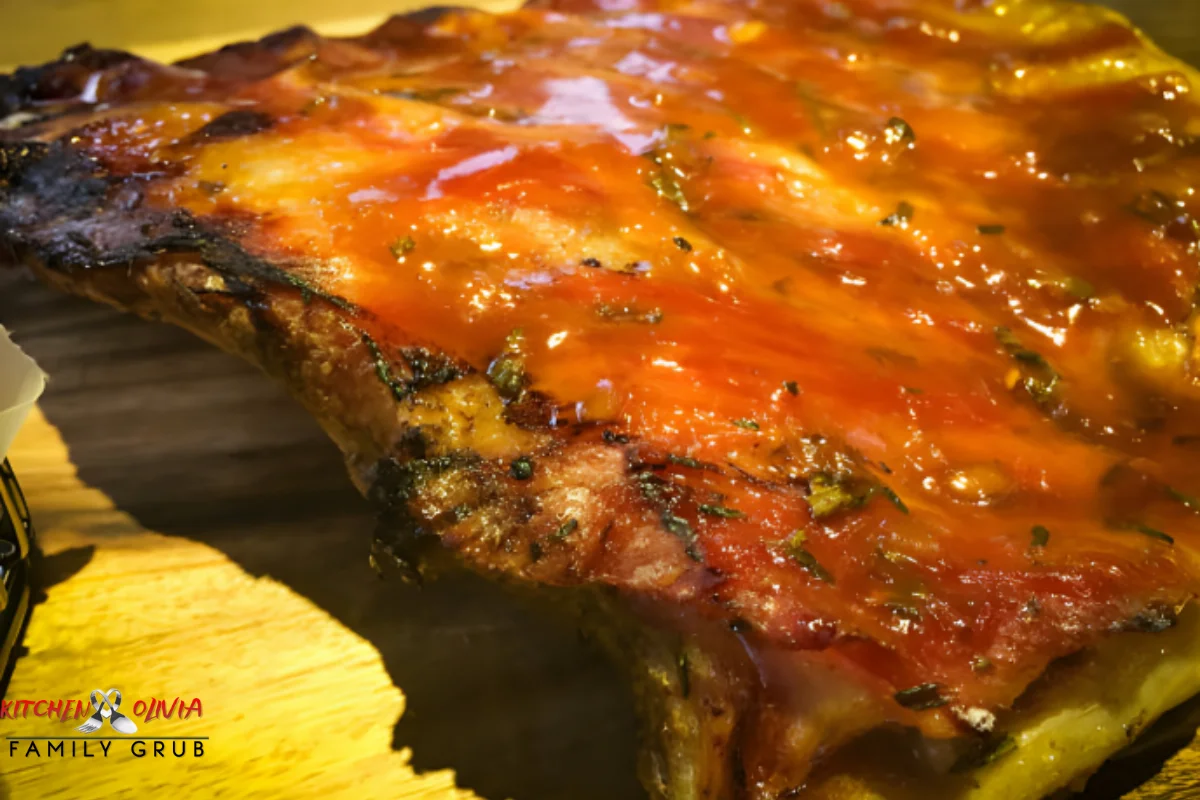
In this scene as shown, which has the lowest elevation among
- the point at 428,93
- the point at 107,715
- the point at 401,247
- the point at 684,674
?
the point at 107,715

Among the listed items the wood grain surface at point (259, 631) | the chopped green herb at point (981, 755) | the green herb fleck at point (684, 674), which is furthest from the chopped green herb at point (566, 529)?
the chopped green herb at point (981, 755)

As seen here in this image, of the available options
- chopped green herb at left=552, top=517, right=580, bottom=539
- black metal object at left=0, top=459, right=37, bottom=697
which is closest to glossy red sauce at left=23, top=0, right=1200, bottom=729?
chopped green herb at left=552, top=517, right=580, bottom=539

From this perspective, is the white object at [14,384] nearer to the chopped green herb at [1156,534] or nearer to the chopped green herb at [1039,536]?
the chopped green herb at [1039,536]

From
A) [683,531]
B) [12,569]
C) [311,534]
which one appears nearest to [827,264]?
[683,531]

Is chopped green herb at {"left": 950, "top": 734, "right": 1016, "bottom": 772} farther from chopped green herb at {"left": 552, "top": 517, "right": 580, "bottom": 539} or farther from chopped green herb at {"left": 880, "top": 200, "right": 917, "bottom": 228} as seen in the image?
chopped green herb at {"left": 880, "top": 200, "right": 917, "bottom": 228}

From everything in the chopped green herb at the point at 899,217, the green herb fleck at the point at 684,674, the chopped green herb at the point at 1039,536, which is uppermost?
the chopped green herb at the point at 899,217

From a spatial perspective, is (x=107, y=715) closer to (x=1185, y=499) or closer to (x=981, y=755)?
(x=981, y=755)
